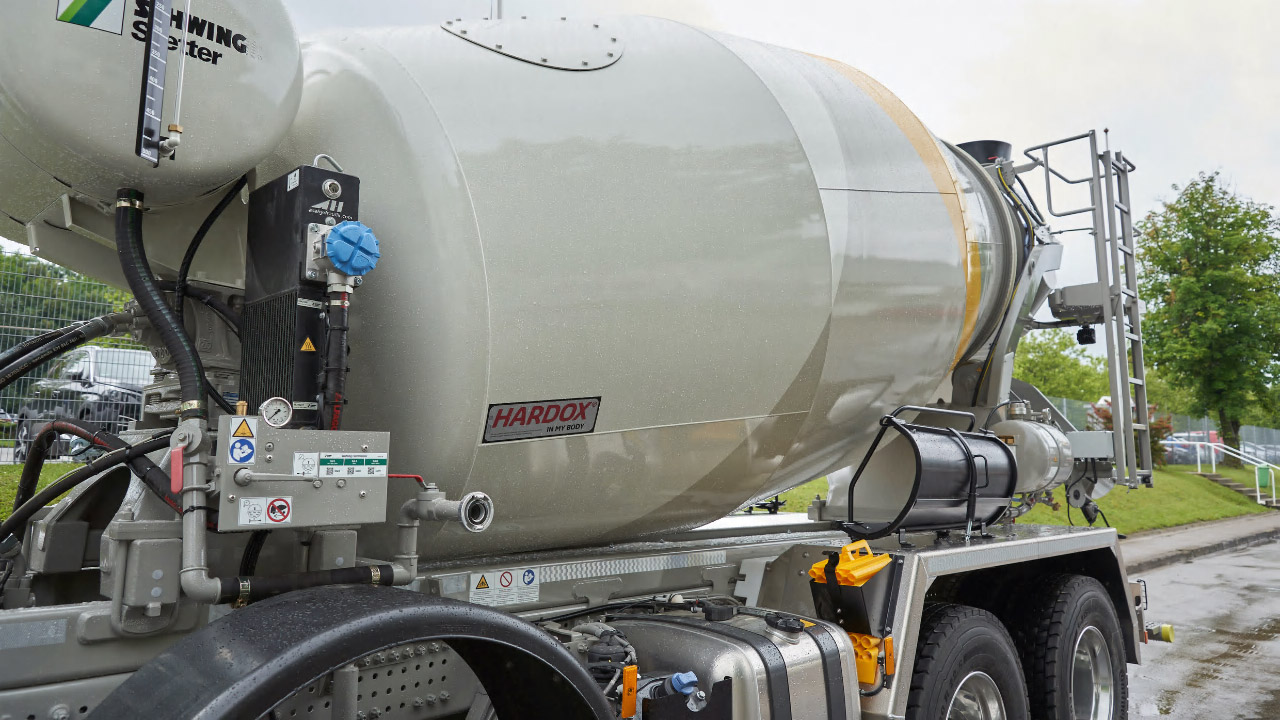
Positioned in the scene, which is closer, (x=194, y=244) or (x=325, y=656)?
(x=325, y=656)

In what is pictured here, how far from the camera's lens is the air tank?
258cm

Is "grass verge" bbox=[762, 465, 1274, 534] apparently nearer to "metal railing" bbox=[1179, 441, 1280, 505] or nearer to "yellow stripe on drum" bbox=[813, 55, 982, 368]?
"metal railing" bbox=[1179, 441, 1280, 505]

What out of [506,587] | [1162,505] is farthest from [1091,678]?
[1162,505]

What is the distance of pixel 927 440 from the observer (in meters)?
3.92

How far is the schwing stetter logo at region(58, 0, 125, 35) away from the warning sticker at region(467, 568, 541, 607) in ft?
5.63

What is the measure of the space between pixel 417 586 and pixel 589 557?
781 mm

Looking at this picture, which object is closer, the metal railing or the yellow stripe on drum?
the yellow stripe on drum

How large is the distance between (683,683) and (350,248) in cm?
157

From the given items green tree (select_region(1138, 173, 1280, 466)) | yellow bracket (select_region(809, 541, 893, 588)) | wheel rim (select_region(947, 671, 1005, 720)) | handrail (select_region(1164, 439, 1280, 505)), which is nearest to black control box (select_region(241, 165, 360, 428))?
yellow bracket (select_region(809, 541, 893, 588))

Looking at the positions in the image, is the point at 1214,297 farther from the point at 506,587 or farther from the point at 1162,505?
the point at 506,587

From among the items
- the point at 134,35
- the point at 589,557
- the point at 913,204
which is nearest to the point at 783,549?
the point at 589,557

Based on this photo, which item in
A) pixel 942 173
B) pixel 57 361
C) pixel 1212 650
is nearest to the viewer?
pixel 942 173

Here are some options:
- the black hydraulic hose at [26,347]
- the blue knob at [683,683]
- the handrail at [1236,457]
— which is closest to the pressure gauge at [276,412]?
the black hydraulic hose at [26,347]

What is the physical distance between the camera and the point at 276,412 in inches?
83.1
